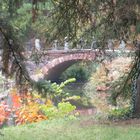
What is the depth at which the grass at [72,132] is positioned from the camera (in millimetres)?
7125

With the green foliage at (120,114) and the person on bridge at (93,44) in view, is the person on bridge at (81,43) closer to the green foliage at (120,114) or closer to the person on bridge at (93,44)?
the person on bridge at (93,44)

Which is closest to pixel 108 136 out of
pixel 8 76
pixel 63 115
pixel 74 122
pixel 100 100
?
pixel 74 122

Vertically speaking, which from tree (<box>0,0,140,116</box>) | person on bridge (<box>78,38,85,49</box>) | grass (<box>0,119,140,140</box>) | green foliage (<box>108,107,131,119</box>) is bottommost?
grass (<box>0,119,140,140</box>)

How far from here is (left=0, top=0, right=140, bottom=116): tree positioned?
4215mm

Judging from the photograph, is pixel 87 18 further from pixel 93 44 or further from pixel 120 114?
pixel 120 114

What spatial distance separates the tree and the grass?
1.41 metres

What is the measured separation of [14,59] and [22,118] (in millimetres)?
6809

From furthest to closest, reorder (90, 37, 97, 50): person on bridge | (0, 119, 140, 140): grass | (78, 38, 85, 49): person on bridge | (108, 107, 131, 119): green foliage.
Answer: (108, 107, 131, 119): green foliage < (0, 119, 140, 140): grass < (90, 37, 97, 50): person on bridge < (78, 38, 85, 49): person on bridge

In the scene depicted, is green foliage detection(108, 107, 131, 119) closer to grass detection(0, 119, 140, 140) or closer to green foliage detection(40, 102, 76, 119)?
grass detection(0, 119, 140, 140)

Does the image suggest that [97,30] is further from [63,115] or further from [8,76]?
[63,115]

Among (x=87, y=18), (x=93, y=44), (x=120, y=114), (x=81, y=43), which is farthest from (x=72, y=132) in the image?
(x=87, y=18)

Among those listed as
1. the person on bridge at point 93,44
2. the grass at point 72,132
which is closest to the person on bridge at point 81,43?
the person on bridge at point 93,44

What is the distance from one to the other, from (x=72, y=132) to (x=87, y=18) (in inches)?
128

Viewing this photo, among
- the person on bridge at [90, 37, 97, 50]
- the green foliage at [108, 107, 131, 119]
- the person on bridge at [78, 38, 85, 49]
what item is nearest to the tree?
the person on bridge at [78, 38, 85, 49]
